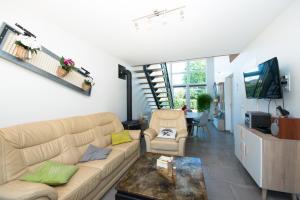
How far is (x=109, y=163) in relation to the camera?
188cm

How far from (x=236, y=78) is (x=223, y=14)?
2.71 meters

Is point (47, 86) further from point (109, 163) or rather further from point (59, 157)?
point (109, 163)

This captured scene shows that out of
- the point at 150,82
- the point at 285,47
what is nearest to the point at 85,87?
the point at 150,82

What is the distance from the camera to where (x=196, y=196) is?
1254 mm

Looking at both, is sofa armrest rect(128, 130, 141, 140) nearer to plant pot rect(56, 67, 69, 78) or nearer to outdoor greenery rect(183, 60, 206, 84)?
plant pot rect(56, 67, 69, 78)

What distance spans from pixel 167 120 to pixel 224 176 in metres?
1.58

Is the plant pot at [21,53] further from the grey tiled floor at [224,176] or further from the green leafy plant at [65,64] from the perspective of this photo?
the grey tiled floor at [224,176]

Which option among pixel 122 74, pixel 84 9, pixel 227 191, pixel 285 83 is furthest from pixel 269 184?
pixel 122 74

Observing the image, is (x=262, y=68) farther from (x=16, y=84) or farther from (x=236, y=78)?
(x=16, y=84)

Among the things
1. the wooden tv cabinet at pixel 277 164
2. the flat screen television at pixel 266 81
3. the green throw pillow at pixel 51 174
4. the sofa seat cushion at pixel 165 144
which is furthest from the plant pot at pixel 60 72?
the flat screen television at pixel 266 81

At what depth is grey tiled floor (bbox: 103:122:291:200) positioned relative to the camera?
71.3 inches

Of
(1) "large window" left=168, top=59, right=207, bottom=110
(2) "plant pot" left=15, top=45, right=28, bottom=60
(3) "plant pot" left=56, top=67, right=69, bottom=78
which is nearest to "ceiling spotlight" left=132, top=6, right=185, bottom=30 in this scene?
(3) "plant pot" left=56, top=67, right=69, bottom=78

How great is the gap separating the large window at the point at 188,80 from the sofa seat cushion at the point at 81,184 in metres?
6.96

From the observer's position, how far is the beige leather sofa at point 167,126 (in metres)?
2.73
